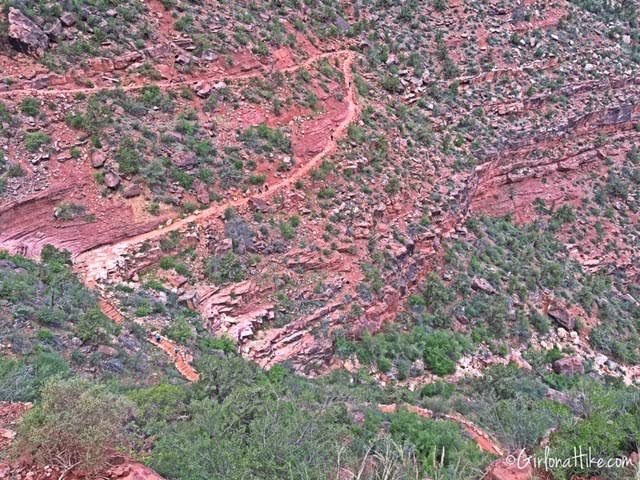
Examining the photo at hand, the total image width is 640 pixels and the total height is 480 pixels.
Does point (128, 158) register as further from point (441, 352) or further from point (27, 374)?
point (441, 352)

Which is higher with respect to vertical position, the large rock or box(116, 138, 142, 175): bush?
the large rock

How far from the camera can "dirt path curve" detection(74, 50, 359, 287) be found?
1630cm

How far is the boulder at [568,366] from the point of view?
20.8 m

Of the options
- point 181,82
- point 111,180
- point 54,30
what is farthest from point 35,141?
point 181,82

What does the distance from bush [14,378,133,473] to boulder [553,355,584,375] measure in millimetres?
17168

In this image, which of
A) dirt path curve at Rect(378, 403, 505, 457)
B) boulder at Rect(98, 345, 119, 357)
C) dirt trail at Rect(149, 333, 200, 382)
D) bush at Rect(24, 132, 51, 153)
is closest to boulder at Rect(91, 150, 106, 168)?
bush at Rect(24, 132, 51, 153)

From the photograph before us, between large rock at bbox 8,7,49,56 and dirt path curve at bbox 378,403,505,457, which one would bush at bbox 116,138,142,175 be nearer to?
large rock at bbox 8,7,49,56

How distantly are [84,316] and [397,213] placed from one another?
42.8 ft

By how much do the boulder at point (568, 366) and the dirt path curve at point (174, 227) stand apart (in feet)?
36.9

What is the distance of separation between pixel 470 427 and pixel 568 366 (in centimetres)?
813

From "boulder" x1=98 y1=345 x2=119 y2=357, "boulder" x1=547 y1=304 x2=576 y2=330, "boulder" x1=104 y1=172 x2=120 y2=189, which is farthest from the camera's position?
"boulder" x1=547 y1=304 x2=576 y2=330

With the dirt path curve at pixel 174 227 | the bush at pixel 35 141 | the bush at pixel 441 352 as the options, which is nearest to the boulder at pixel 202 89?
the dirt path curve at pixel 174 227

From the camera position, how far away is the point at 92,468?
7223 millimetres

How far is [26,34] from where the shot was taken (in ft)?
64.5
